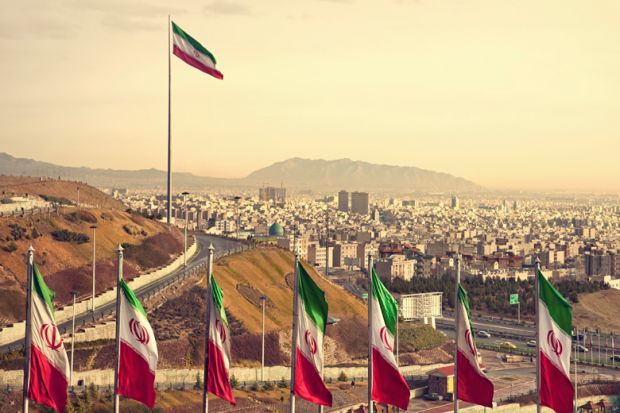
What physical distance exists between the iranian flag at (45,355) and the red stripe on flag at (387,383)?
30.8ft

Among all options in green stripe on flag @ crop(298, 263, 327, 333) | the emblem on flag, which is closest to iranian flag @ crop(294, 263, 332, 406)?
green stripe on flag @ crop(298, 263, 327, 333)

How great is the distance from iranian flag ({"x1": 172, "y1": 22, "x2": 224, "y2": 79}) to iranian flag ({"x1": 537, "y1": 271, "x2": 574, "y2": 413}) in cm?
4311

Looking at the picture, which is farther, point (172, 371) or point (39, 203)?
point (39, 203)

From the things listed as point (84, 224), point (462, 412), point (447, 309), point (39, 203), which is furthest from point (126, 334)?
point (447, 309)

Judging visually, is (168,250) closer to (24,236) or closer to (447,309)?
(24,236)

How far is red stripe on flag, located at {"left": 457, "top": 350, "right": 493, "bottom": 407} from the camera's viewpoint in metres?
35.6

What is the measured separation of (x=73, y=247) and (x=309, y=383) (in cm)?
6106

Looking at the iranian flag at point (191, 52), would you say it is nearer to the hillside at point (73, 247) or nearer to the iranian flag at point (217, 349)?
the hillside at point (73, 247)

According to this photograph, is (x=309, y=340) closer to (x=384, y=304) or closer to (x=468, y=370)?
(x=384, y=304)

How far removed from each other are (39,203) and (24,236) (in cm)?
2054

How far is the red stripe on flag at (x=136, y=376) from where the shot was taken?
3356 cm

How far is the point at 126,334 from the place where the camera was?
111 feet

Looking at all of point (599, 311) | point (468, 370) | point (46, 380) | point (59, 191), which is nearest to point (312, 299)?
point (468, 370)

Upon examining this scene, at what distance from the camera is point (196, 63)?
7500 centimetres
